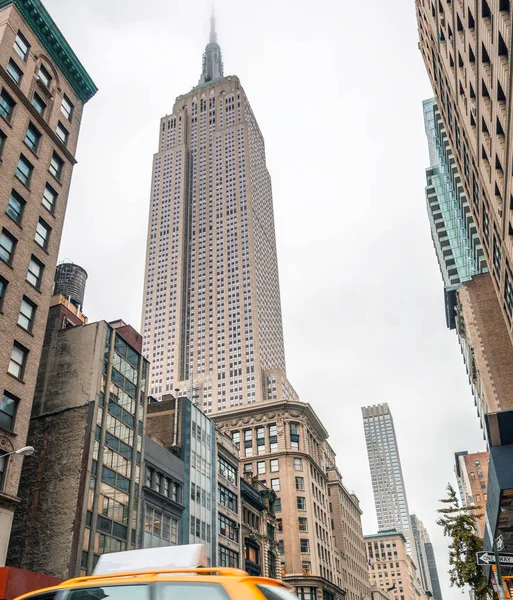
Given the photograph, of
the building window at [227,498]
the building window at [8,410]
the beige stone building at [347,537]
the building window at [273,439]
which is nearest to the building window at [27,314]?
the building window at [8,410]

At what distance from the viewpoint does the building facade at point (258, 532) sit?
2169 inches

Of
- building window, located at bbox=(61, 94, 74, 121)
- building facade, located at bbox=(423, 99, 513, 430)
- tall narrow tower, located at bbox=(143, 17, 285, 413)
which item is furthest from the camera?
tall narrow tower, located at bbox=(143, 17, 285, 413)

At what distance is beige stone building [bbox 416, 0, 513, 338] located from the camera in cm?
2858

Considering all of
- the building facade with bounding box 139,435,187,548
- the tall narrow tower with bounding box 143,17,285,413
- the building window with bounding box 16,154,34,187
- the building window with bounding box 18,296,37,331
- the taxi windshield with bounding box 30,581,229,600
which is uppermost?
the tall narrow tower with bounding box 143,17,285,413

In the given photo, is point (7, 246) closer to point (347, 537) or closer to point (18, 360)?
point (18, 360)

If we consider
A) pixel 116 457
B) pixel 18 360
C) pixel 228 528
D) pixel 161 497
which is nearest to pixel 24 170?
pixel 18 360

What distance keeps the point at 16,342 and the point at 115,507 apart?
445 inches

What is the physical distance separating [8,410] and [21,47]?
24.3 m

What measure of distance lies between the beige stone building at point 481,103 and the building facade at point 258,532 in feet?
101

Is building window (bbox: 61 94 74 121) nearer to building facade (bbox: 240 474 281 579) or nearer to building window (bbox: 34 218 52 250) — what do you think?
building window (bbox: 34 218 52 250)

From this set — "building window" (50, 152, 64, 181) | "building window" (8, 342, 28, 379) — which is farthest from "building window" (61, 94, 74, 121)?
"building window" (8, 342, 28, 379)

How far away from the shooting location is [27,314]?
3266 cm

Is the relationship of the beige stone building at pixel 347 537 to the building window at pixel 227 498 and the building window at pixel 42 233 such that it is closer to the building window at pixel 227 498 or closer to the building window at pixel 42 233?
the building window at pixel 227 498

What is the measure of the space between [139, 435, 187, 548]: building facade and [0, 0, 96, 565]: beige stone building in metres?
10.8
